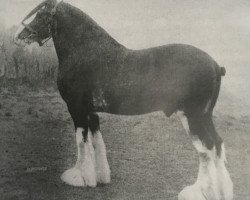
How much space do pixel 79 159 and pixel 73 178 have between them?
0.08m

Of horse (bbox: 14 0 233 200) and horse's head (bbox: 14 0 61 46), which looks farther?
horse's head (bbox: 14 0 61 46)

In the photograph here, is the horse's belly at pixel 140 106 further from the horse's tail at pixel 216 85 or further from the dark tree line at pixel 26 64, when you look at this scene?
the dark tree line at pixel 26 64

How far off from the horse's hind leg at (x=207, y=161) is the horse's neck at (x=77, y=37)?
44 cm

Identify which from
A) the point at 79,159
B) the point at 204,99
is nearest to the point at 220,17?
the point at 204,99

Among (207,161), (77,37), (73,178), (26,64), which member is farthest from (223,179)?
(26,64)

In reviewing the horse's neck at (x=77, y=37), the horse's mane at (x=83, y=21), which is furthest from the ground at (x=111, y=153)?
the horse's mane at (x=83, y=21)

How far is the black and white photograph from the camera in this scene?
2.26m

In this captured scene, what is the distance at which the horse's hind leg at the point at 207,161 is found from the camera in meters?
2.22

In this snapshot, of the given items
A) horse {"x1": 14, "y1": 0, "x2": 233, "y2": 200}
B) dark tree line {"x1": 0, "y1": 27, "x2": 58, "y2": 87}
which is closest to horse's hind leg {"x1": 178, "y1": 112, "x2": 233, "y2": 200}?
horse {"x1": 14, "y1": 0, "x2": 233, "y2": 200}

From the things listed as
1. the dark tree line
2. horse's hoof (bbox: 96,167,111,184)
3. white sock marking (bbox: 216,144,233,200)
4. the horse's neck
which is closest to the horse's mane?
Result: the horse's neck

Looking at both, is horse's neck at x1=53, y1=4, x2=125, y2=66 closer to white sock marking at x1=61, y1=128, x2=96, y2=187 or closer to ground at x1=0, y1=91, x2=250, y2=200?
ground at x1=0, y1=91, x2=250, y2=200

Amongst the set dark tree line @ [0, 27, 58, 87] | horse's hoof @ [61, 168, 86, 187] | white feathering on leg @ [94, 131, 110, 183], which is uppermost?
dark tree line @ [0, 27, 58, 87]

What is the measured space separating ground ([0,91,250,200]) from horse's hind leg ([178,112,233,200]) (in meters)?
0.06

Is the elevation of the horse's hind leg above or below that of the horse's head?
below
